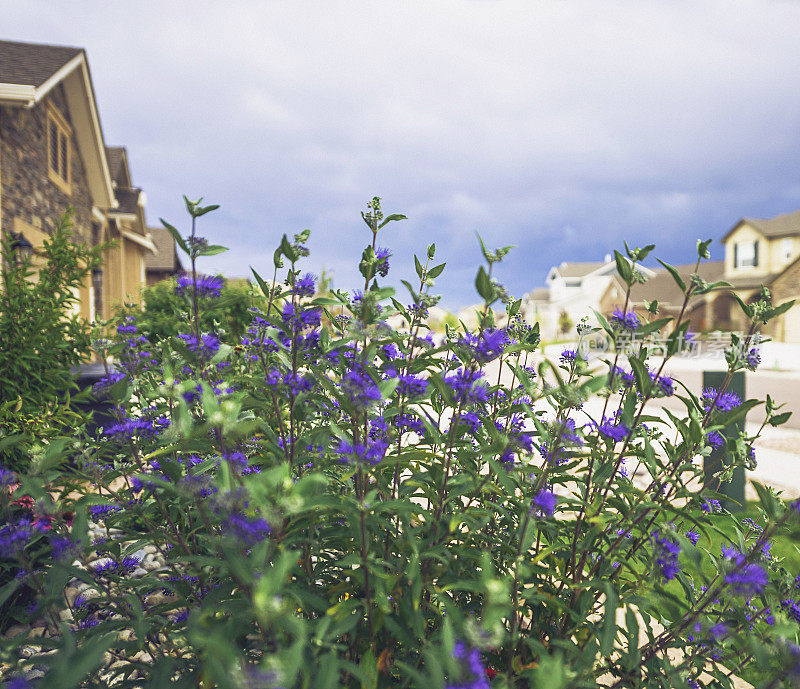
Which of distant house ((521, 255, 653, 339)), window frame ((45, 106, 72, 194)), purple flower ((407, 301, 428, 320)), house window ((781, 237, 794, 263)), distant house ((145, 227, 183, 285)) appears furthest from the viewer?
distant house ((521, 255, 653, 339))

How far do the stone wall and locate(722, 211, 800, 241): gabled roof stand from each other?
113 ft

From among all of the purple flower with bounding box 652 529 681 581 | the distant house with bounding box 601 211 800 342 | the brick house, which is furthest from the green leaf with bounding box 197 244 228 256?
the distant house with bounding box 601 211 800 342

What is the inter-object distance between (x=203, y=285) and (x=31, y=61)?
12439 mm

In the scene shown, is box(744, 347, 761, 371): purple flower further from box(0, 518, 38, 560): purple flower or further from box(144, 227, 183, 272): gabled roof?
box(144, 227, 183, 272): gabled roof

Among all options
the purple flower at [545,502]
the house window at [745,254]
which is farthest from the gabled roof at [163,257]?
the house window at [745,254]

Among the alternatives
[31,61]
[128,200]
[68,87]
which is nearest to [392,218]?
[31,61]

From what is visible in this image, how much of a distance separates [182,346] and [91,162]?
15.4m

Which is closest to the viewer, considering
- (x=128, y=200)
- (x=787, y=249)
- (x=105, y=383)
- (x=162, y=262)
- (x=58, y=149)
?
(x=105, y=383)

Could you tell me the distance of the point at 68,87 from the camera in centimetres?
1179

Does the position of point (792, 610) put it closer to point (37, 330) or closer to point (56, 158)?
point (37, 330)

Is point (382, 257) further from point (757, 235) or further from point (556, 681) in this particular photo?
point (757, 235)

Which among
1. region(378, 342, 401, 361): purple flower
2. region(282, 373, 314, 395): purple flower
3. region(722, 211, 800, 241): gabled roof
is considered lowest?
region(282, 373, 314, 395): purple flower

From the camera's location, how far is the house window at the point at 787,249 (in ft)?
88.4

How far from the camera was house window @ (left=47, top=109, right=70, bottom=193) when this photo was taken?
34.7 ft
